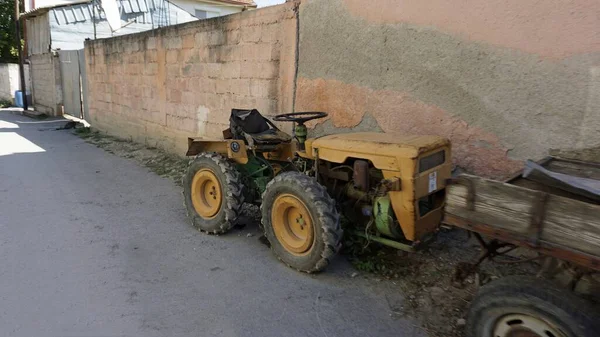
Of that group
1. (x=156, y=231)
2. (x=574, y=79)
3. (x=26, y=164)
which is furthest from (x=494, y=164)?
(x=26, y=164)

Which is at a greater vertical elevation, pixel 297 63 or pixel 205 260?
pixel 297 63

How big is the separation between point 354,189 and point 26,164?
709cm

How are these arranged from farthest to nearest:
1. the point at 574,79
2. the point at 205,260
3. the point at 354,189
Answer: the point at 205,260 < the point at 354,189 < the point at 574,79

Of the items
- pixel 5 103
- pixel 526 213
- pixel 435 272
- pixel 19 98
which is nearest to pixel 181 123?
pixel 435 272

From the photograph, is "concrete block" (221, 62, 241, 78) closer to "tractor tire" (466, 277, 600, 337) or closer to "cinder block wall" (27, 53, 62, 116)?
"tractor tire" (466, 277, 600, 337)

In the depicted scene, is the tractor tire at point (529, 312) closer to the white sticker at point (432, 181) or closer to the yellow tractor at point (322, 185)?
the yellow tractor at point (322, 185)

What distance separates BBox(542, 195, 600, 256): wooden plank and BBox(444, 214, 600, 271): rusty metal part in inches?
1.0

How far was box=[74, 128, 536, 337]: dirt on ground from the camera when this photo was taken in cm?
303

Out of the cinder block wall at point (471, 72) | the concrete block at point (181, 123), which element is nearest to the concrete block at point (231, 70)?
the concrete block at point (181, 123)

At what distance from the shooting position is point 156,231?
181 inches

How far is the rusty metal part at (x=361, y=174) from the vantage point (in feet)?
10.7

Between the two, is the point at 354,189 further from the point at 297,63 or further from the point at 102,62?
the point at 102,62

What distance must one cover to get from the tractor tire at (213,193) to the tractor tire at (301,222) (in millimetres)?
580

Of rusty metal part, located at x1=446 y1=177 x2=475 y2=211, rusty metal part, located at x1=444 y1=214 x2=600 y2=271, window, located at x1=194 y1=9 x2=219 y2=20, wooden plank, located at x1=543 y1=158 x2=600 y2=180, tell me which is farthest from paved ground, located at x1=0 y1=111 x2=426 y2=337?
window, located at x1=194 y1=9 x2=219 y2=20
